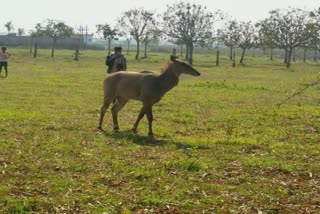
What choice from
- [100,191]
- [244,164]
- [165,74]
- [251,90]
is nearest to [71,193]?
[100,191]

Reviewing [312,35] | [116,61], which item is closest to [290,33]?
[312,35]

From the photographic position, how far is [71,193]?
23.9 ft

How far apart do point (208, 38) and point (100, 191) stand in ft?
216

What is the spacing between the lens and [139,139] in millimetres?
11562

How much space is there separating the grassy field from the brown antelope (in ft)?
2.35

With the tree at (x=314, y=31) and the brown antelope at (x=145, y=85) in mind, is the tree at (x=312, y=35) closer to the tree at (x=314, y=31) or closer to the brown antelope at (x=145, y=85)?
the tree at (x=314, y=31)

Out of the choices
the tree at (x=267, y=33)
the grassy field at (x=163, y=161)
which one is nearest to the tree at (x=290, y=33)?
the tree at (x=267, y=33)

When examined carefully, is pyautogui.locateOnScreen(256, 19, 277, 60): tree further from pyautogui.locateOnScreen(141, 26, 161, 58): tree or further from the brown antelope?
the brown antelope

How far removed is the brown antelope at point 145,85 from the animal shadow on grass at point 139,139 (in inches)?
11.5

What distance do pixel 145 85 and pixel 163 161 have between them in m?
3.43

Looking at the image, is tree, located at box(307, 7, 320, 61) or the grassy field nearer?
the grassy field

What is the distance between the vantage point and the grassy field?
23.2ft

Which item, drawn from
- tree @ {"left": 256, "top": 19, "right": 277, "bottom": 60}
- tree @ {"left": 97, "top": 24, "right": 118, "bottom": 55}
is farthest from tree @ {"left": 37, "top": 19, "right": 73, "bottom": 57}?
tree @ {"left": 256, "top": 19, "right": 277, "bottom": 60}

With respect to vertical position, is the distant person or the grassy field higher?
the distant person
